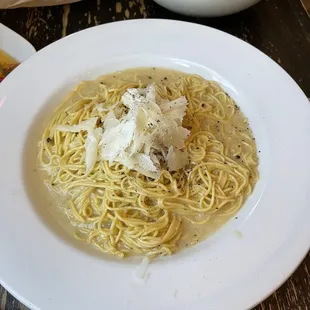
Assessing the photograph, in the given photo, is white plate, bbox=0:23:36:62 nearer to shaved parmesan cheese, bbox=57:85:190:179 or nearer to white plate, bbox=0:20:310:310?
white plate, bbox=0:20:310:310

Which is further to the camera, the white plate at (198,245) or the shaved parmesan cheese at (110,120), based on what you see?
the shaved parmesan cheese at (110,120)

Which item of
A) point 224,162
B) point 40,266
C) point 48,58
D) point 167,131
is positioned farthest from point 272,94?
point 40,266

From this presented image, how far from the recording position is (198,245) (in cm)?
127

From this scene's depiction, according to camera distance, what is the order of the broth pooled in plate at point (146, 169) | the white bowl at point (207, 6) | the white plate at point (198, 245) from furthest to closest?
the white bowl at point (207, 6) < the broth pooled in plate at point (146, 169) < the white plate at point (198, 245)

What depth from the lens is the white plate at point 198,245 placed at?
43.2 inches

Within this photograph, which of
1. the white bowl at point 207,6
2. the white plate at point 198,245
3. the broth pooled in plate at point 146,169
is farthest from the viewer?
the white bowl at point 207,6

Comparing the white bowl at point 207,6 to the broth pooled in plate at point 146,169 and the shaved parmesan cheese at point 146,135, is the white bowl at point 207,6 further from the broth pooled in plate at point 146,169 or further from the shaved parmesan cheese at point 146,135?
the shaved parmesan cheese at point 146,135

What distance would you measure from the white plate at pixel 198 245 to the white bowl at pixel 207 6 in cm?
13

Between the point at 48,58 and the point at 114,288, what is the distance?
0.84 m

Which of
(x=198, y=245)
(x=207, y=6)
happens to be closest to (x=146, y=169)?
(x=198, y=245)

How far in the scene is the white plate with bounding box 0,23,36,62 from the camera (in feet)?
5.86

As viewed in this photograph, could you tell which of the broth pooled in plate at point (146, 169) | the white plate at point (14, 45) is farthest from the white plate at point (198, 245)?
the white plate at point (14, 45)

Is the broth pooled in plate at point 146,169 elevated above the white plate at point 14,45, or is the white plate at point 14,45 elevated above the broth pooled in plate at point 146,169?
the white plate at point 14,45

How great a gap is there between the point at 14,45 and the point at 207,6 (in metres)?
0.72
